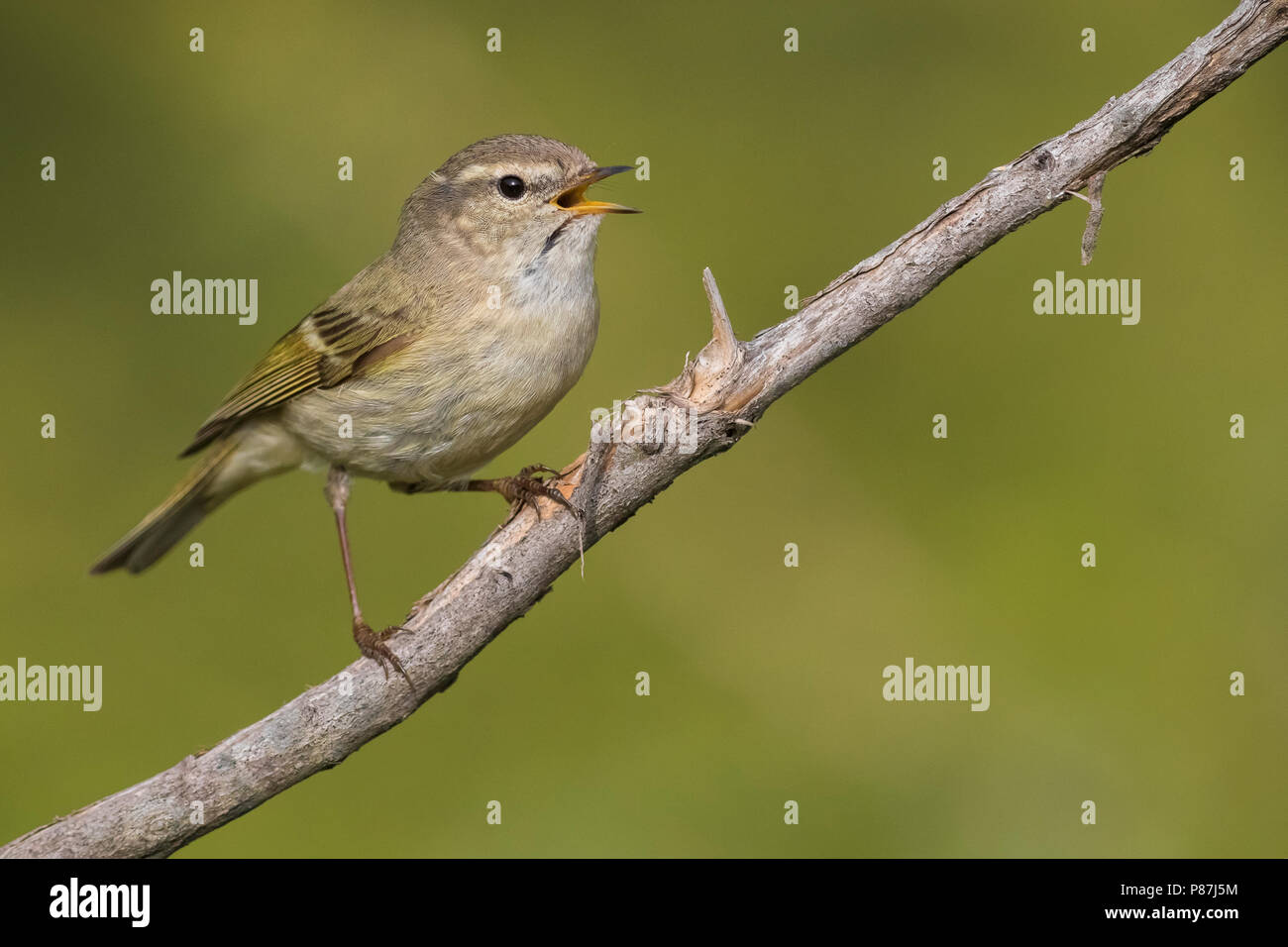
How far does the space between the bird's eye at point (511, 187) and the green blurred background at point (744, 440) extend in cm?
176

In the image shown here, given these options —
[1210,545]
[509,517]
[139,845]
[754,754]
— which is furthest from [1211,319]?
[139,845]

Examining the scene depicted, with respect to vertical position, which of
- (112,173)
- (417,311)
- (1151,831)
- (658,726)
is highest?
(112,173)

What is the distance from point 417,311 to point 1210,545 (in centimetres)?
359

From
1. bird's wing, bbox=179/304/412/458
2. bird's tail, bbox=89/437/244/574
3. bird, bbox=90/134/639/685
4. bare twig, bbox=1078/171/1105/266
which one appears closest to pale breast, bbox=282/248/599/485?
bird, bbox=90/134/639/685

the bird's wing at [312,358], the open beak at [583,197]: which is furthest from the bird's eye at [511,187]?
the bird's wing at [312,358]

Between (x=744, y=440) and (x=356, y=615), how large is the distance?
8.55ft

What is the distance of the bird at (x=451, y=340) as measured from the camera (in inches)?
169

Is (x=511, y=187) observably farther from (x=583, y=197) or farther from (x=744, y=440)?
(x=744, y=440)

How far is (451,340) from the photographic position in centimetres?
435

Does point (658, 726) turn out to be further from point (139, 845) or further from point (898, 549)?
point (139, 845)

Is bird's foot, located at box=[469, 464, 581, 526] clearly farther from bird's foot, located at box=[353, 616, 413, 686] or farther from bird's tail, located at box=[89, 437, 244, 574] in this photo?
bird's tail, located at box=[89, 437, 244, 574]

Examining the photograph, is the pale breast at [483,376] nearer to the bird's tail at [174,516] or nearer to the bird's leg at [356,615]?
the bird's leg at [356,615]

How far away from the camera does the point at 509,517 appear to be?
392cm

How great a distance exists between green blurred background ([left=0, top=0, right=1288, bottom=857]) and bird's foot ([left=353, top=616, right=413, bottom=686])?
5.92 feet
